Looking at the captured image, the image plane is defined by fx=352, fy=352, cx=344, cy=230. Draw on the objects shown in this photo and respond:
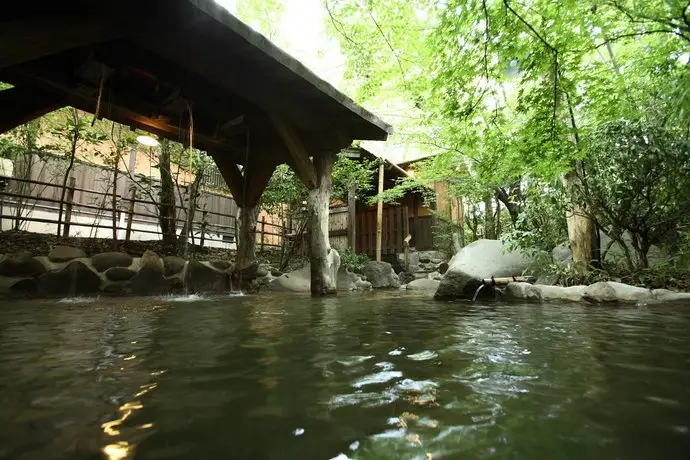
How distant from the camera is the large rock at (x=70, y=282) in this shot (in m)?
5.33

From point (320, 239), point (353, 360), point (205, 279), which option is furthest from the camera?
point (205, 279)

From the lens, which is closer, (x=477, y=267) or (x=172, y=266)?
(x=172, y=266)

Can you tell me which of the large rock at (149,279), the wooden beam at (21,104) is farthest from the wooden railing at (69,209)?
the wooden beam at (21,104)

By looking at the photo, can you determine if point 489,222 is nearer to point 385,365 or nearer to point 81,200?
point 385,365

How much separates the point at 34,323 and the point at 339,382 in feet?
9.22

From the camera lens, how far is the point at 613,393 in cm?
133

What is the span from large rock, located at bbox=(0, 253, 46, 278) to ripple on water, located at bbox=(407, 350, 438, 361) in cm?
604

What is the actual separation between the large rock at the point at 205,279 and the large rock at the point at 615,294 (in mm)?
6514

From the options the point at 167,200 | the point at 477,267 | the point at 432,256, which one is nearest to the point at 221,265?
the point at 167,200

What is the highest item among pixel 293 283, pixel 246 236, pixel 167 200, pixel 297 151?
pixel 297 151

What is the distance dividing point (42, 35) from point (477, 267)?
276 inches

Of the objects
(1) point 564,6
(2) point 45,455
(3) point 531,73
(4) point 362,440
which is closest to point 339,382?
(4) point 362,440

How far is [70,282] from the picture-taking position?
5512 mm

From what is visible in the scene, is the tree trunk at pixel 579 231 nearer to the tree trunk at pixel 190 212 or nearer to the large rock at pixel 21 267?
the tree trunk at pixel 190 212
